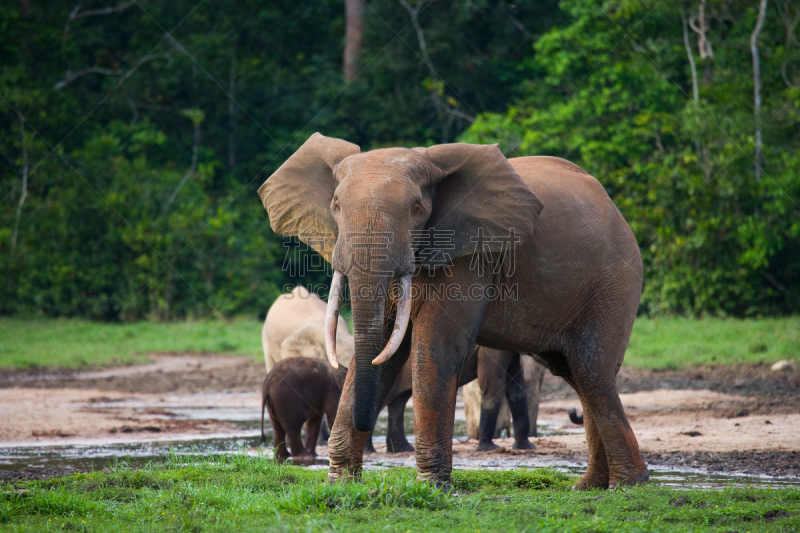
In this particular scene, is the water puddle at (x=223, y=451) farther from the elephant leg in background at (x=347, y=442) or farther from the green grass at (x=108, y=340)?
the green grass at (x=108, y=340)

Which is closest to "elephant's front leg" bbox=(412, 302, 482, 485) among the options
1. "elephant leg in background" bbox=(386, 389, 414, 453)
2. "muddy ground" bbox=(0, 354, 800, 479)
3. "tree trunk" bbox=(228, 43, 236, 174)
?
"muddy ground" bbox=(0, 354, 800, 479)

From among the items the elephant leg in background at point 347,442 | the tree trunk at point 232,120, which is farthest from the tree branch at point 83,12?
the elephant leg in background at point 347,442

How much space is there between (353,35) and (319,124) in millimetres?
3321

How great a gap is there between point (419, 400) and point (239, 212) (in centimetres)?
2297

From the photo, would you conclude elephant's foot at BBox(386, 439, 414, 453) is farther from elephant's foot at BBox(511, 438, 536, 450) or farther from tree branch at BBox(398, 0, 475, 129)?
tree branch at BBox(398, 0, 475, 129)

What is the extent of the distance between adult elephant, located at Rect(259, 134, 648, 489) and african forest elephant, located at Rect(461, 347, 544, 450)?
8.50 ft

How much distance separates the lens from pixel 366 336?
5738 millimetres

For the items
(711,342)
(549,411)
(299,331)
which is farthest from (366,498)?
(711,342)

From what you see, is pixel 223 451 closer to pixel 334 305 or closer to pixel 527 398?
pixel 527 398

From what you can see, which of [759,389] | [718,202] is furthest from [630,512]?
[718,202]

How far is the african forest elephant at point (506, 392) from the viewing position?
9.64 metres

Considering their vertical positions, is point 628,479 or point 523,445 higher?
point 628,479

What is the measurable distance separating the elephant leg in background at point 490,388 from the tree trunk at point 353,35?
70.3 feet

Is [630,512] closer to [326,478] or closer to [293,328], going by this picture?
[326,478]
